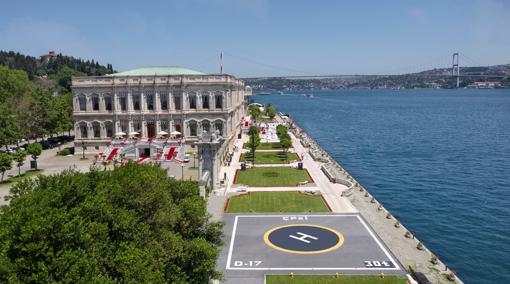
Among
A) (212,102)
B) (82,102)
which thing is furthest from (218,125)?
(82,102)

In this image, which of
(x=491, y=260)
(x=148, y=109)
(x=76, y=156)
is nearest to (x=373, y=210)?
(x=491, y=260)

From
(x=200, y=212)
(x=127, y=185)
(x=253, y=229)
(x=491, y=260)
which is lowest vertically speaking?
(x=491, y=260)

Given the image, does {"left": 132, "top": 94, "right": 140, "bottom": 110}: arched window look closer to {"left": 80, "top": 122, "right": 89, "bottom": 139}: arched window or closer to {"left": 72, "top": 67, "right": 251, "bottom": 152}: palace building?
{"left": 72, "top": 67, "right": 251, "bottom": 152}: palace building

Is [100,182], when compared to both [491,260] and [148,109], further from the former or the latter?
[148,109]

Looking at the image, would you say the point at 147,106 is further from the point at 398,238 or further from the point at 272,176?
the point at 398,238

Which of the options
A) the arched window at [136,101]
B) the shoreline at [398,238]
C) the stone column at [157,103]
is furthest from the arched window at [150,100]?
the shoreline at [398,238]

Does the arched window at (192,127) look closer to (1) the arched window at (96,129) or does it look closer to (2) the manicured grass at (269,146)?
(2) the manicured grass at (269,146)
